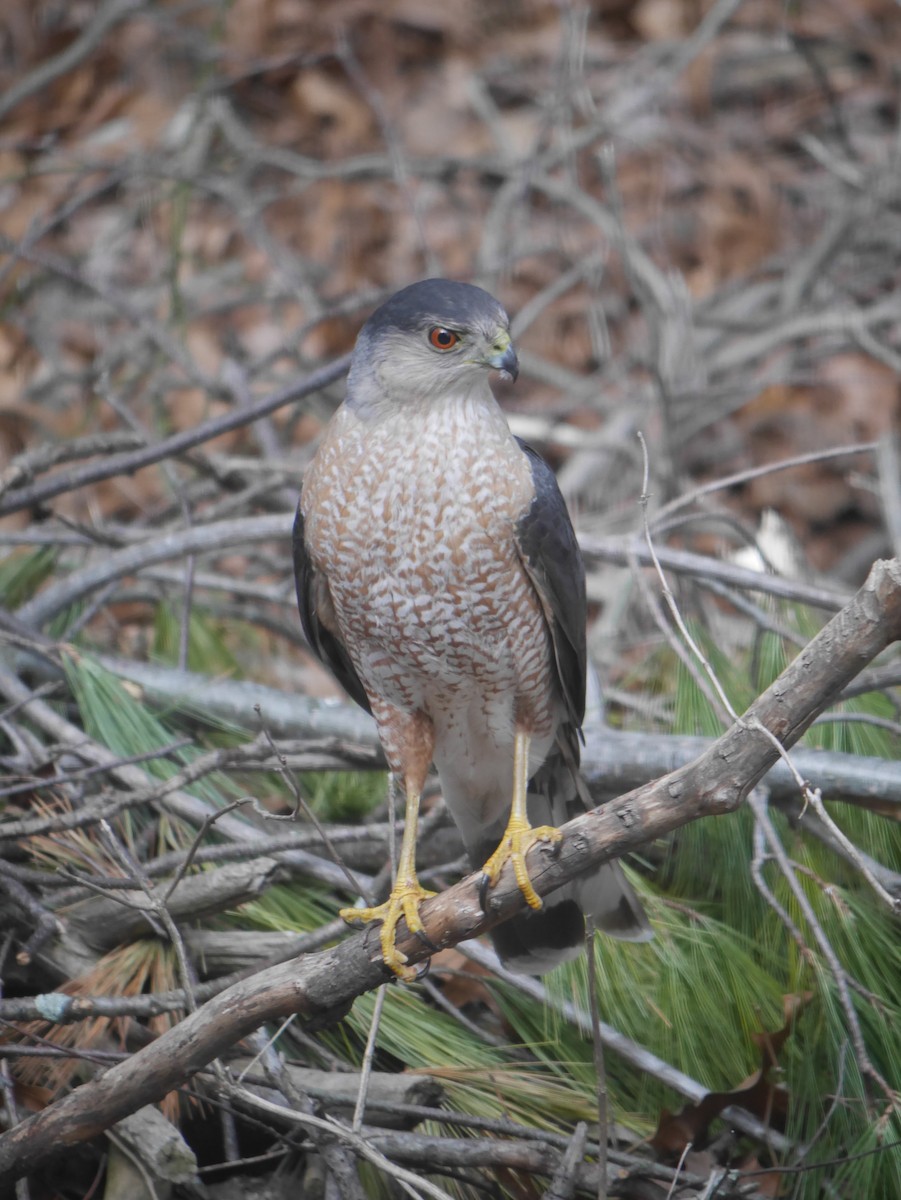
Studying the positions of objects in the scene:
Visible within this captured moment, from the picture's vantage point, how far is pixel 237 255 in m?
6.63

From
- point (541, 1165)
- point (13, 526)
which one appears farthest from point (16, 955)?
point (13, 526)

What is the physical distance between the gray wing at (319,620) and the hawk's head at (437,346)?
14.9 inches

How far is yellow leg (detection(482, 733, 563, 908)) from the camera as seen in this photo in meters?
2.43

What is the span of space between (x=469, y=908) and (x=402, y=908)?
22 centimetres

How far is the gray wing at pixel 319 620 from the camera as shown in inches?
115

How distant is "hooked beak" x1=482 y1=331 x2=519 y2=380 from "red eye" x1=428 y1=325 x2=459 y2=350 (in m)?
0.08

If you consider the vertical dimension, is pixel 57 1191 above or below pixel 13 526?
below

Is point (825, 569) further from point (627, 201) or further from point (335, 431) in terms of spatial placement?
point (335, 431)

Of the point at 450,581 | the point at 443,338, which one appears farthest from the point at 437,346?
the point at 450,581

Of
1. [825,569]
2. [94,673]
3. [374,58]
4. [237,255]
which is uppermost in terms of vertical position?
[374,58]

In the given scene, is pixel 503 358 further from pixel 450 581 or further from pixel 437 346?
pixel 450 581

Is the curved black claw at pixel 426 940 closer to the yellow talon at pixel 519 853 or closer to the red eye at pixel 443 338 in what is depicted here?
the yellow talon at pixel 519 853

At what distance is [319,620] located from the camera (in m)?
3.04

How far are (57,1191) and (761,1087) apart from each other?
158 cm
